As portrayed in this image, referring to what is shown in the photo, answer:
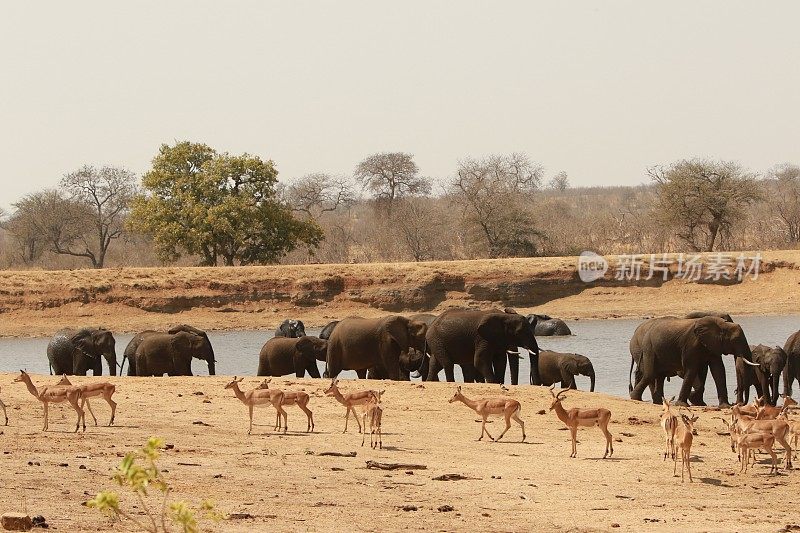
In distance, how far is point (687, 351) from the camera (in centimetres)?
2511

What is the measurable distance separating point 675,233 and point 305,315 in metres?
32.0

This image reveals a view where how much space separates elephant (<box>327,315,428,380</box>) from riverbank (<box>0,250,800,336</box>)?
31.1m

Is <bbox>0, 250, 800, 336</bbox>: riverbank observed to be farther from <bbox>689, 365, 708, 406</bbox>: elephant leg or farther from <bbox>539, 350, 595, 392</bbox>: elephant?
<bbox>689, 365, 708, 406</bbox>: elephant leg

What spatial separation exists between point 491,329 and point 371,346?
8.85 feet

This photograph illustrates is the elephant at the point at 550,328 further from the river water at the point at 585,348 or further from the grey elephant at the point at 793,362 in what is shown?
the grey elephant at the point at 793,362

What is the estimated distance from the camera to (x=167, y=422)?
17.4 metres

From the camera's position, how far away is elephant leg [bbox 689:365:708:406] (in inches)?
984

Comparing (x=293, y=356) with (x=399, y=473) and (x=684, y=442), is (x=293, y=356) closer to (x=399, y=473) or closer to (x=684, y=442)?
(x=399, y=473)

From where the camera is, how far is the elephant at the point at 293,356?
29.6 meters

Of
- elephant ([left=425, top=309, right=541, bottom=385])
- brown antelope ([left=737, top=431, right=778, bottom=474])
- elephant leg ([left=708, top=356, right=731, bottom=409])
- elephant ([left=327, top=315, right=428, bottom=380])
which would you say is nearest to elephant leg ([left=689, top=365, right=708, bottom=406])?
elephant leg ([left=708, top=356, right=731, bottom=409])

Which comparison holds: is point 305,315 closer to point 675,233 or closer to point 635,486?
point 675,233

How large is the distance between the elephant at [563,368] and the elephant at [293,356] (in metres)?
5.26

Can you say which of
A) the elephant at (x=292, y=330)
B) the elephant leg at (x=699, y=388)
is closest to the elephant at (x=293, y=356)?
the elephant leg at (x=699, y=388)

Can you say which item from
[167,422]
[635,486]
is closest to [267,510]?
[635,486]
